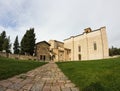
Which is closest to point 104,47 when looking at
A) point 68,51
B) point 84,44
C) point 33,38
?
point 84,44

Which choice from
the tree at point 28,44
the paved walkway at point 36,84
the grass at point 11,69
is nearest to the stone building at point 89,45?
the tree at point 28,44

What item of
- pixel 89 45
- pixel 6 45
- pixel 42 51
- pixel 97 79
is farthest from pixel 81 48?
Result: pixel 97 79

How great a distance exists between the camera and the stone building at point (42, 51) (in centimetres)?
3394

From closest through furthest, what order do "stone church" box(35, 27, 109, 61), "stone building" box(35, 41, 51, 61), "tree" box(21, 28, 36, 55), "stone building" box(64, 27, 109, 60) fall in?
"stone building" box(64, 27, 109, 60) < "stone church" box(35, 27, 109, 61) < "tree" box(21, 28, 36, 55) < "stone building" box(35, 41, 51, 61)

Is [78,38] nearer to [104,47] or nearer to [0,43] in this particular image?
[104,47]

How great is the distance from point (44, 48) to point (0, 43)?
Result: 11565mm

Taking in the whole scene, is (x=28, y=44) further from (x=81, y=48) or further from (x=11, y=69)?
(x=11, y=69)

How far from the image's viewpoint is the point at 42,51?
3484 cm

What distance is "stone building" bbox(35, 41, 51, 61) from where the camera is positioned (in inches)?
1336

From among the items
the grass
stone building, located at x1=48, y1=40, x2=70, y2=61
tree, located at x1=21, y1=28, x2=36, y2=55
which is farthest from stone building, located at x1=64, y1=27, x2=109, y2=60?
the grass

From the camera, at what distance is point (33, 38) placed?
34.2 m

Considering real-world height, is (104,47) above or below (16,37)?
below

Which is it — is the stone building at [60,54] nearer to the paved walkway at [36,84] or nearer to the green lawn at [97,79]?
the green lawn at [97,79]

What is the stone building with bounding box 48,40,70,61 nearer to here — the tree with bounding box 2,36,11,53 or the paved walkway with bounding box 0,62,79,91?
the tree with bounding box 2,36,11,53
